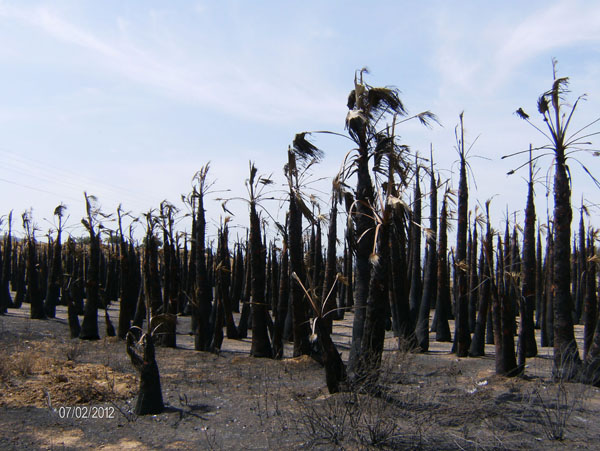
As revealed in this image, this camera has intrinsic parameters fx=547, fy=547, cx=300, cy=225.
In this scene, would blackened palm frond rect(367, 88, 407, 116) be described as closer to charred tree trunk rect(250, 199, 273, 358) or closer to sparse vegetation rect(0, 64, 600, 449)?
sparse vegetation rect(0, 64, 600, 449)

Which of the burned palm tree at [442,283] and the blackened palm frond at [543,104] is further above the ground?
the blackened palm frond at [543,104]

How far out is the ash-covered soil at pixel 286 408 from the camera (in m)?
8.56

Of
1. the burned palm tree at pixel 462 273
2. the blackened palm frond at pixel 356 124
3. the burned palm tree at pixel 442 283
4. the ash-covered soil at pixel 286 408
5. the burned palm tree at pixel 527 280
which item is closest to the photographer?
the ash-covered soil at pixel 286 408

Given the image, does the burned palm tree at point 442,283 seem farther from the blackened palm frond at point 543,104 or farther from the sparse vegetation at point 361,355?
the blackened palm frond at point 543,104

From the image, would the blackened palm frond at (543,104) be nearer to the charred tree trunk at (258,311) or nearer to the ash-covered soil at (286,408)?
the ash-covered soil at (286,408)

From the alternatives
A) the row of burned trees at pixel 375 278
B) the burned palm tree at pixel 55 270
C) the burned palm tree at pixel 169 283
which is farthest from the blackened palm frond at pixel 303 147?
the burned palm tree at pixel 55 270

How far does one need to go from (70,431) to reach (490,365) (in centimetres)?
1219

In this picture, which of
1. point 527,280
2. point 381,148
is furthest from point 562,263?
point 381,148

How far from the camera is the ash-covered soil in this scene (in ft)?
28.1

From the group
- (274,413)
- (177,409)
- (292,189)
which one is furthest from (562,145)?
(177,409)

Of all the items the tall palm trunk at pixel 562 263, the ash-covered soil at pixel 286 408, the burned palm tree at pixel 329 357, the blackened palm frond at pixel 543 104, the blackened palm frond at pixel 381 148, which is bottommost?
the ash-covered soil at pixel 286 408

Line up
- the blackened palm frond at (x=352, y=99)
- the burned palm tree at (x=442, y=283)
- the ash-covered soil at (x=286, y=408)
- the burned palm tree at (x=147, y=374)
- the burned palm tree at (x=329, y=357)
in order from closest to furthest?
the ash-covered soil at (x=286, y=408) → the burned palm tree at (x=147, y=374) → the burned palm tree at (x=329, y=357) → the blackened palm frond at (x=352, y=99) → the burned palm tree at (x=442, y=283)

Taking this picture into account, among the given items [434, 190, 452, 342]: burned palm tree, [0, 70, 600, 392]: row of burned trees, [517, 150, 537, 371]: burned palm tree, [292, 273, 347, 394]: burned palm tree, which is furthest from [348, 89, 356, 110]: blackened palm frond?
[434, 190, 452, 342]: burned palm tree

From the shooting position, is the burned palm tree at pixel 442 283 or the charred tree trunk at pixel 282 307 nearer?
the charred tree trunk at pixel 282 307
